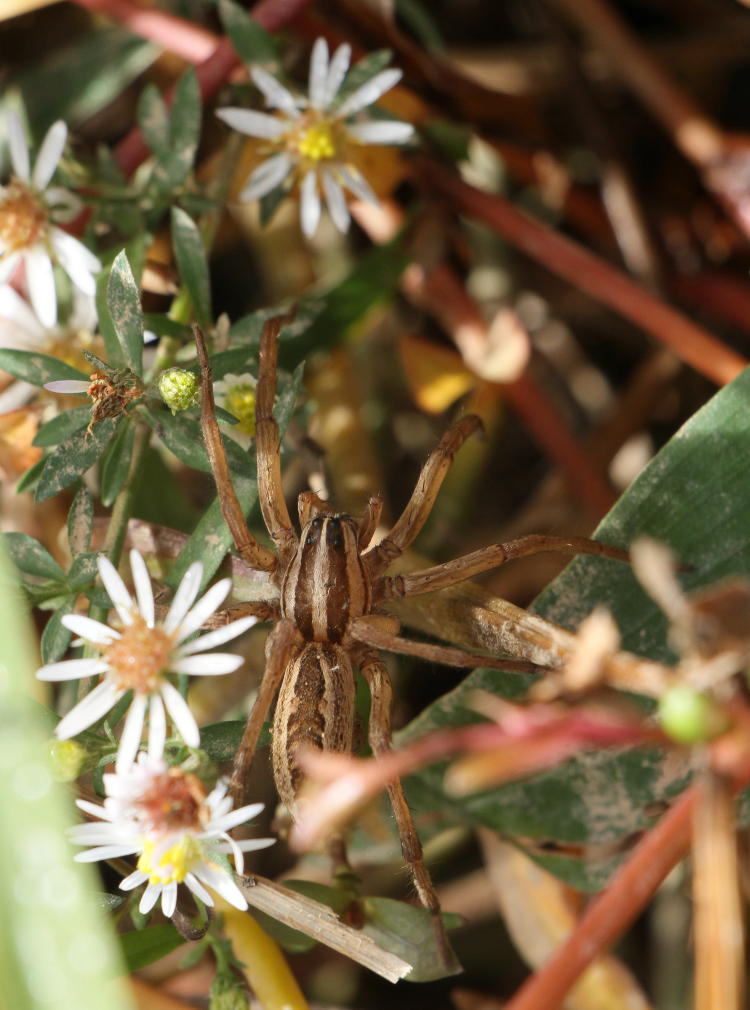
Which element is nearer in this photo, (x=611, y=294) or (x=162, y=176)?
(x=162, y=176)

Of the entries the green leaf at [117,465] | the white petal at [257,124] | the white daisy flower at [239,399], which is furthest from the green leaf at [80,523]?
the white petal at [257,124]

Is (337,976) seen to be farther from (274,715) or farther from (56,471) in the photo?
(56,471)

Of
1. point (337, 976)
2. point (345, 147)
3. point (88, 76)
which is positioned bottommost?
point (337, 976)

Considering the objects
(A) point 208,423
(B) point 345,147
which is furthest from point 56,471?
(B) point 345,147

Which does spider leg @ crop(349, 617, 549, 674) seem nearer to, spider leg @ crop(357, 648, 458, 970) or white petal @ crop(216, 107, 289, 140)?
spider leg @ crop(357, 648, 458, 970)

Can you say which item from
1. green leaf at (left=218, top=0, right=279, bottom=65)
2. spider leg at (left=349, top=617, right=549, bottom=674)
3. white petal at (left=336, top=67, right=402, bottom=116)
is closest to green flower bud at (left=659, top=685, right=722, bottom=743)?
spider leg at (left=349, top=617, right=549, bottom=674)

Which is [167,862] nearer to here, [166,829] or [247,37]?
[166,829]
